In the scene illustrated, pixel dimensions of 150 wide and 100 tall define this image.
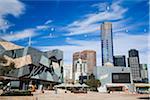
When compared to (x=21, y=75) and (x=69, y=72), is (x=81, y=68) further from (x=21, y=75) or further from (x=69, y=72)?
(x=21, y=75)

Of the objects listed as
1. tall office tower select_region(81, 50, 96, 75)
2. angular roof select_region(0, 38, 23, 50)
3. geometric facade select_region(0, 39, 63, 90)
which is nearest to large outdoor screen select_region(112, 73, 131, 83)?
geometric facade select_region(0, 39, 63, 90)

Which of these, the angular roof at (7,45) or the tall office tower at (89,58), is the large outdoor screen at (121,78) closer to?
the angular roof at (7,45)

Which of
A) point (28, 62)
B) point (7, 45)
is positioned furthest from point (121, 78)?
point (7, 45)

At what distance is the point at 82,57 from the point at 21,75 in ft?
388

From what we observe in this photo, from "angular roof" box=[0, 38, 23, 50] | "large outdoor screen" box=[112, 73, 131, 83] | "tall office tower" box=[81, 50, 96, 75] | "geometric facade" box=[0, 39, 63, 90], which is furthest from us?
"tall office tower" box=[81, 50, 96, 75]

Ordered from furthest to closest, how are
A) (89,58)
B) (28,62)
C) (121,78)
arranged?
1. (89,58)
2. (121,78)
3. (28,62)

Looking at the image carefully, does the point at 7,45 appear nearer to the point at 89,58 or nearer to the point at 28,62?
the point at 28,62

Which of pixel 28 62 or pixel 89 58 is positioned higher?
pixel 89 58

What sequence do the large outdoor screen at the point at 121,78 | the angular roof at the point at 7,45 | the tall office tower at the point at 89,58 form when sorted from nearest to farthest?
1. the angular roof at the point at 7,45
2. the large outdoor screen at the point at 121,78
3. the tall office tower at the point at 89,58

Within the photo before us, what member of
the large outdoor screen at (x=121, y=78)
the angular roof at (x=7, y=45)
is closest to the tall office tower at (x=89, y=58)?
the large outdoor screen at (x=121, y=78)

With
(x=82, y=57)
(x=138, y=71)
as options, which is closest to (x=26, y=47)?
(x=82, y=57)

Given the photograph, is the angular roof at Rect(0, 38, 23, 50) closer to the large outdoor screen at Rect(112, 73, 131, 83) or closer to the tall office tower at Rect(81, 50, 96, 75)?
the large outdoor screen at Rect(112, 73, 131, 83)

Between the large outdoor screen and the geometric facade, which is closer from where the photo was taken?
the geometric facade

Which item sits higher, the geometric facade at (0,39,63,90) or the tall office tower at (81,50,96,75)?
the tall office tower at (81,50,96,75)
